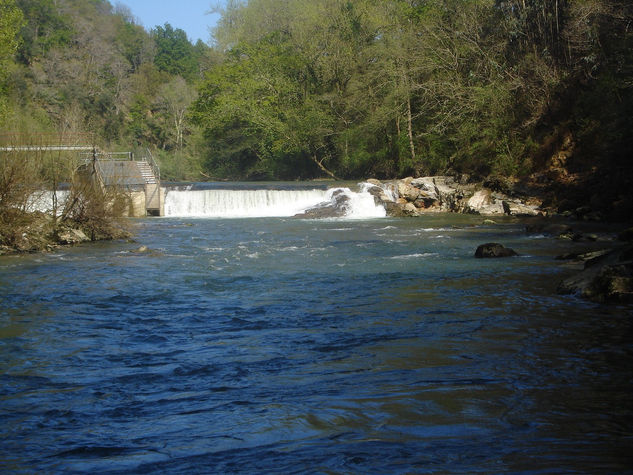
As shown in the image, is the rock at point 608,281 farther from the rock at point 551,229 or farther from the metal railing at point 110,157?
the metal railing at point 110,157

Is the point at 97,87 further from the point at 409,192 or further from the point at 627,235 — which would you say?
the point at 627,235

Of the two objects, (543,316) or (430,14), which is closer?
(543,316)

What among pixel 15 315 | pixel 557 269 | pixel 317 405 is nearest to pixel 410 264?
pixel 557 269

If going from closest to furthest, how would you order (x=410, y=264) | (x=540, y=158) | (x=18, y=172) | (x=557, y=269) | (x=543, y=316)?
(x=543, y=316) < (x=557, y=269) < (x=410, y=264) < (x=18, y=172) < (x=540, y=158)

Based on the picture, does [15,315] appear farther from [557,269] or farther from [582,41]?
[582,41]

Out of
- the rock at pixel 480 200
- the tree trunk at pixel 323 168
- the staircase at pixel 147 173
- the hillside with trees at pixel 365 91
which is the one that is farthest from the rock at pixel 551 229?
the tree trunk at pixel 323 168

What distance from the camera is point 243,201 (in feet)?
104

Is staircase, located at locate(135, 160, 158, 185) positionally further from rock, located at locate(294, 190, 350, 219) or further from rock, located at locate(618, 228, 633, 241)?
rock, located at locate(618, 228, 633, 241)

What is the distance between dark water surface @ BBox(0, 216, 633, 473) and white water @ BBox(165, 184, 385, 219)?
16132 mm

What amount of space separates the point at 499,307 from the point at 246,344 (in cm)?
426

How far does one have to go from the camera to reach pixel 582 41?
28.4m

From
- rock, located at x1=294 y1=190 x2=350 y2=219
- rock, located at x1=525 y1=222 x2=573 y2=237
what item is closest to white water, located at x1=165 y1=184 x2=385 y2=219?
rock, located at x1=294 y1=190 x2=350 y2=219

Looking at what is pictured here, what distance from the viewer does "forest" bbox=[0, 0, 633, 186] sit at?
28.5 metres

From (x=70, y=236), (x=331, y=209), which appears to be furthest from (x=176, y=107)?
(x=70, y=236)
